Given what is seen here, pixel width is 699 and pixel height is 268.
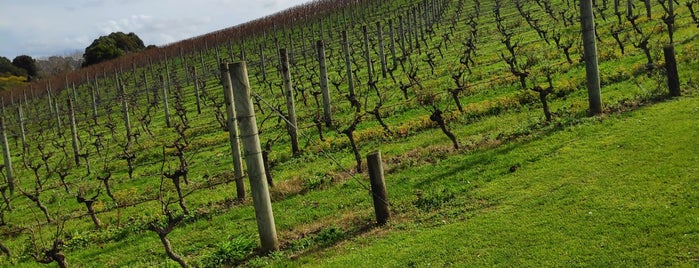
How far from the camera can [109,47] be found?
88750 millimetres

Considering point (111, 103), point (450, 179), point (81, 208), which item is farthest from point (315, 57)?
point (450, 179)

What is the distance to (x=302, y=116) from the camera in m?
25.3

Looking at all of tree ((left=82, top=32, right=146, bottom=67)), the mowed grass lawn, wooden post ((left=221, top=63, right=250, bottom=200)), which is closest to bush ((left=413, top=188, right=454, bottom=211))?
the mowed grass lawn

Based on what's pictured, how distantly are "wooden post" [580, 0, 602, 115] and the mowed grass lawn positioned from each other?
125 cm

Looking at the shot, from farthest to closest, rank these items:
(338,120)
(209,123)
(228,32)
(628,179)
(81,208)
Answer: (228,32), (209,123), (338,120), (81,208), (628,179)

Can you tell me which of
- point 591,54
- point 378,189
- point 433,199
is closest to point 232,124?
point 378,189

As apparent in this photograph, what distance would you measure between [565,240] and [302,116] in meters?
18.9

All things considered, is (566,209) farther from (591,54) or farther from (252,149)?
(591,54)

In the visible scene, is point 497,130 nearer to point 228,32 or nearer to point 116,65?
point 116,65

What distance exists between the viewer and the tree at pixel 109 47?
87.8 m

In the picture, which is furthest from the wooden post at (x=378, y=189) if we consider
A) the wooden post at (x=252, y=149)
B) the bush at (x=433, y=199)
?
the wooden post at (x=252, y=149)

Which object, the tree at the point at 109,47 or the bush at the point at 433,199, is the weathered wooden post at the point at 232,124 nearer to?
the bush at the point at 433,199

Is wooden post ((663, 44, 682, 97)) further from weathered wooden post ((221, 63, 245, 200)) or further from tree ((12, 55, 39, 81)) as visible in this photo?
tree ((12, 55, 39, 81))

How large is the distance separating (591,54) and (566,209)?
6257mm
